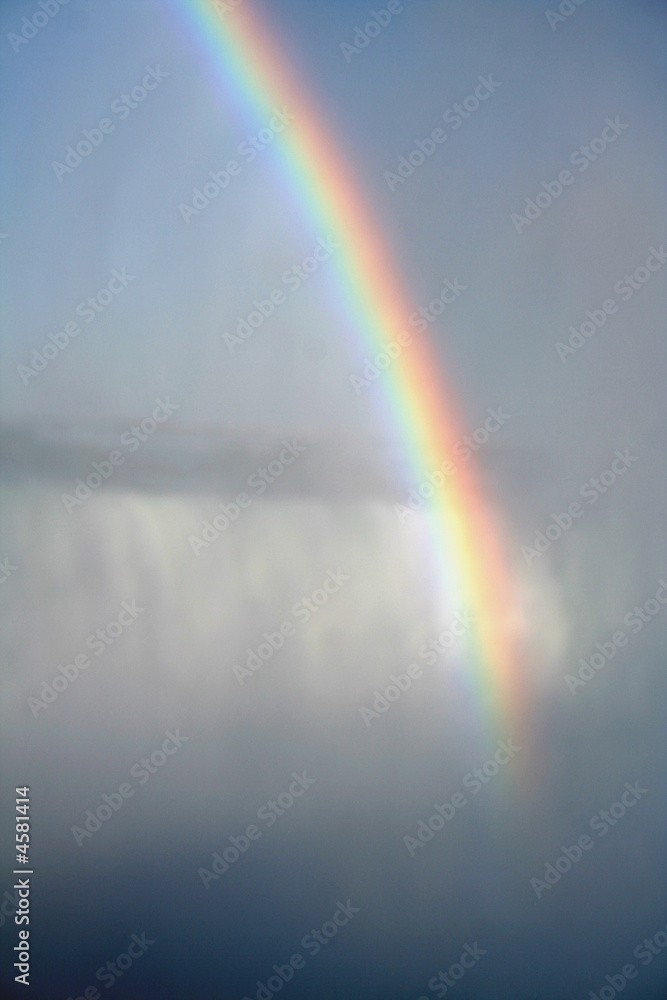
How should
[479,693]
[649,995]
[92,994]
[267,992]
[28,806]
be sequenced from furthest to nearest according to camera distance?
[479,693], [649,995], [267,992], [92,994], [28,806]

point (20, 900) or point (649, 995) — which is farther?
point (649, 995)

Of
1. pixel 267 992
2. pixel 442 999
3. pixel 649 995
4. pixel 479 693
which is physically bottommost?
pixel 267 992

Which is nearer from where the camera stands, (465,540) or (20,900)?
(20,900)

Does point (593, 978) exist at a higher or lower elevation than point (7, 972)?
higher

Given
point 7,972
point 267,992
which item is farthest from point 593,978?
point 7,972

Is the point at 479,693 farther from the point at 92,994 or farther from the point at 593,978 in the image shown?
the point at 92,994

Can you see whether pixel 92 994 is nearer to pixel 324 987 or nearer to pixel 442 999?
pixel 324 987

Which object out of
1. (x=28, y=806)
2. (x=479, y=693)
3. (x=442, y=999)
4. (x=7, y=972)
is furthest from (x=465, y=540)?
(x=7, y=972)

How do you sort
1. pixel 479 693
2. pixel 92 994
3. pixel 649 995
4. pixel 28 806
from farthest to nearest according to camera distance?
1. pixel 479 693
2. pixel 649 995
3. pixel 92 994
4. pixel 28 806

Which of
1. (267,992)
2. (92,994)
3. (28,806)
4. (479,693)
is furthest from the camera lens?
(479,693)
